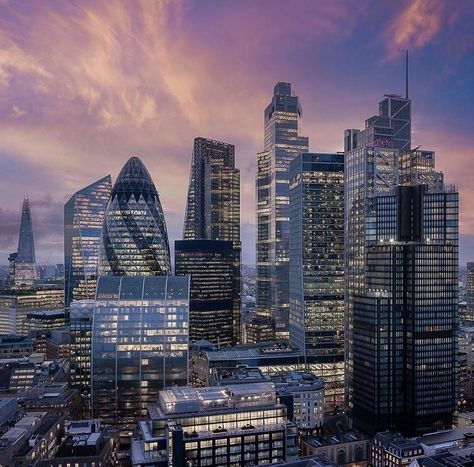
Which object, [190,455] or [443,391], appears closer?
[190,455]

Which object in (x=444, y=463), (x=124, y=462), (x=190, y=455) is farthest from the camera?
(x=124, y=462)

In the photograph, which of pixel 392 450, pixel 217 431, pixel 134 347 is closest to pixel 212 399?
pixel 217 431

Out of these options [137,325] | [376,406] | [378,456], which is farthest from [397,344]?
[137,325]

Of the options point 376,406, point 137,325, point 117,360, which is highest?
point 137,325

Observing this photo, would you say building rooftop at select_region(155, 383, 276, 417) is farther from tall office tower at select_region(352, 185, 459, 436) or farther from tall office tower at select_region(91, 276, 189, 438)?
tall office tower at select_region(352, 185, 459, 436)

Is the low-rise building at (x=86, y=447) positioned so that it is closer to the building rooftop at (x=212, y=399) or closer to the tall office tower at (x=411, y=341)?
the building rooftop at (x=212, y=399)

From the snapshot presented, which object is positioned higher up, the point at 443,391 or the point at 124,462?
the point at 443,391

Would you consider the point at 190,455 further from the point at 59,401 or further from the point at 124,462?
the point at 59,401
